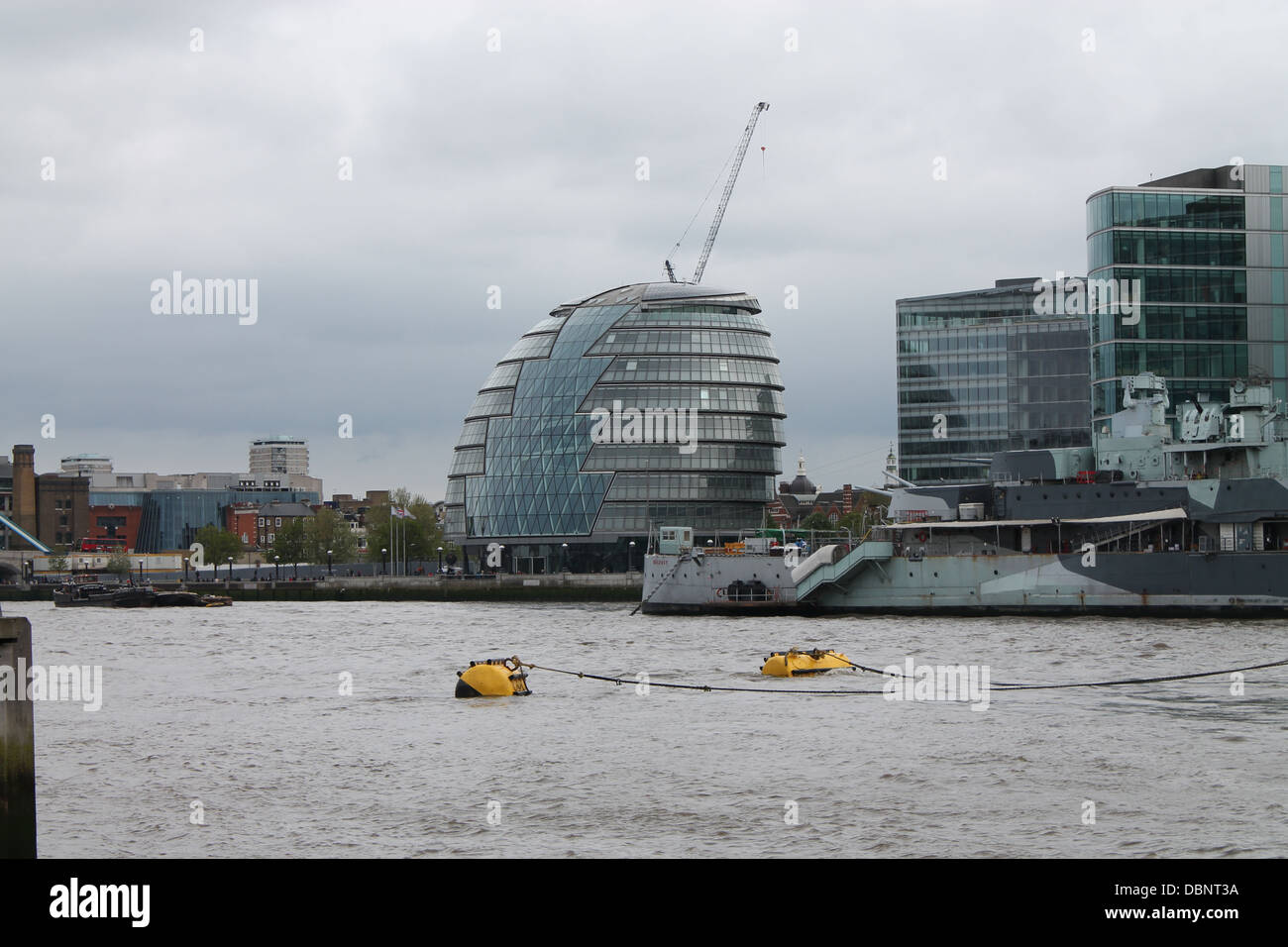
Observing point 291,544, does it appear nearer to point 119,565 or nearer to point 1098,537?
point 119,565

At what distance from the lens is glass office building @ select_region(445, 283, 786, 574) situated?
15662 cm

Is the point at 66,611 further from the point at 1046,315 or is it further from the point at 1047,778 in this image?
the point at 1047,778

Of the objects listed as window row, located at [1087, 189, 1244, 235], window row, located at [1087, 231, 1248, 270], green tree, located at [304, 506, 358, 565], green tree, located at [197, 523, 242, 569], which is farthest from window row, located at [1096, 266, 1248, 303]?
green tree, located at [197, 523, 242, 569]

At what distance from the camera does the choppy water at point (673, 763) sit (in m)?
23.1

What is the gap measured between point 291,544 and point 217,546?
49.9 ft

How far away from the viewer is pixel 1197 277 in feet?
355

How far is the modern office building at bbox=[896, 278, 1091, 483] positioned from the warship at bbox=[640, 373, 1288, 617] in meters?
50.4

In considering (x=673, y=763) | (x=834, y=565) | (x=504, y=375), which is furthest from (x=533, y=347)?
(x=673, y=763)

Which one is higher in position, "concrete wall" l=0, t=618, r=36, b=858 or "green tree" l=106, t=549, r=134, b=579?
"concrete wall" l=0, t=618, r=36, b=858

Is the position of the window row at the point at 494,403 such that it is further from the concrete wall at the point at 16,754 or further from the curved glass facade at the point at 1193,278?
the concrete wall at the point at 16,754
